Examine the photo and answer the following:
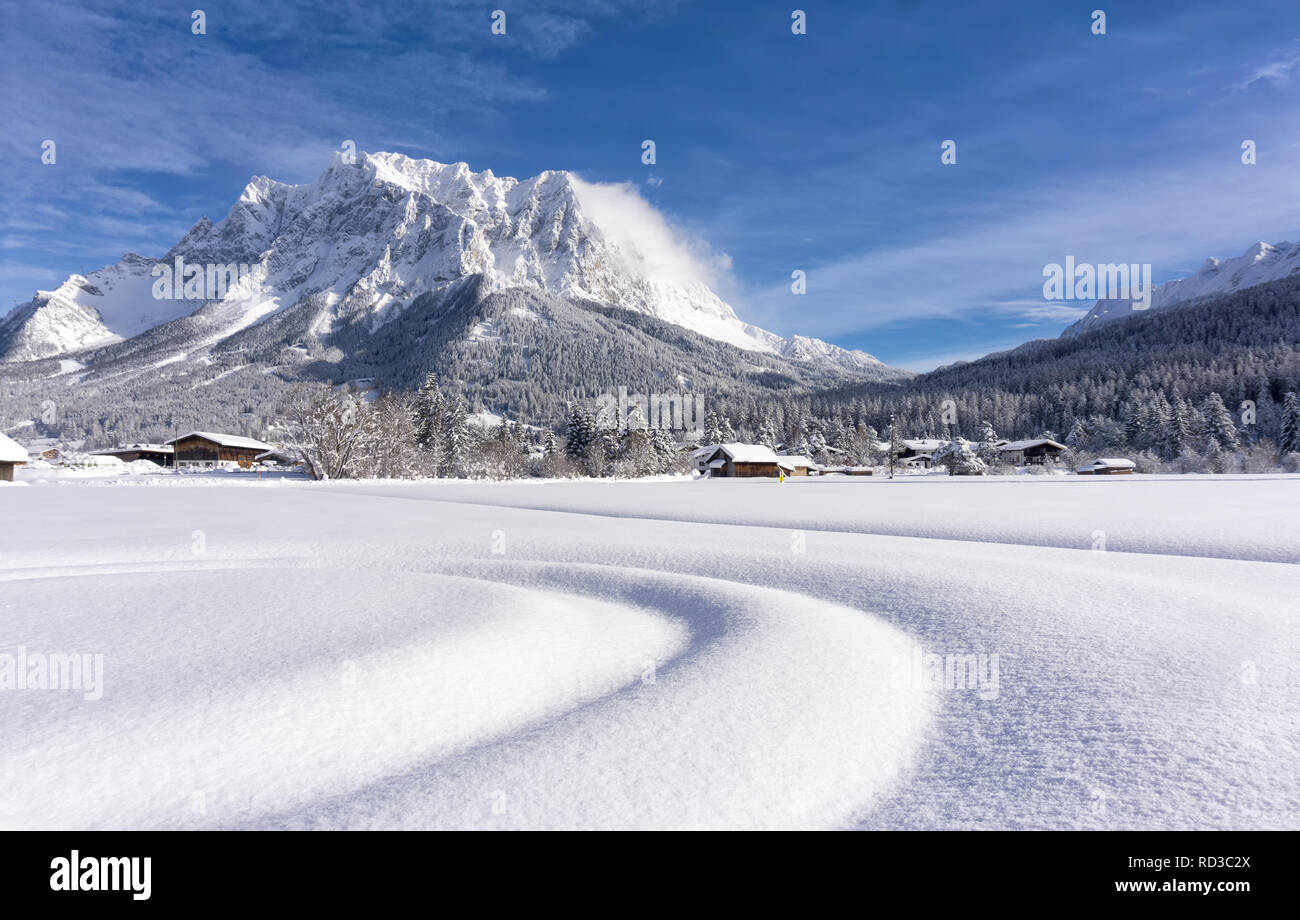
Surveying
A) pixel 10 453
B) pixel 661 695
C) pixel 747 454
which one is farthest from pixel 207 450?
pixel 661 695

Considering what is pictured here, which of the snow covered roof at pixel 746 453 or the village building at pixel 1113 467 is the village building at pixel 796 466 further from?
the village building at pixel 1113 467

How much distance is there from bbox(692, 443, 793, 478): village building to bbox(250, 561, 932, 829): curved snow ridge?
79171 millimetres

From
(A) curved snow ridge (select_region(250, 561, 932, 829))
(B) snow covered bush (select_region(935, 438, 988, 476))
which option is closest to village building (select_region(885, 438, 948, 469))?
(B) snow covered bush (select_region(935, 438, 988, 476))

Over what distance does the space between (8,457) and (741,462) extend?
236 feet

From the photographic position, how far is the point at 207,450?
85125 mm

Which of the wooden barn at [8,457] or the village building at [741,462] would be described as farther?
the village building at [741,462]

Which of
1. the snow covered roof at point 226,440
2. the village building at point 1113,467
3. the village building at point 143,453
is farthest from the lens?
the village building at point 143,453

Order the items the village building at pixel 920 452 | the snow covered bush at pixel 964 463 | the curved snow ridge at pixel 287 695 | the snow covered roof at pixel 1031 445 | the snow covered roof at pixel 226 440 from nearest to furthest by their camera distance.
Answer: the curved snow ridge at pixel 287 695 < the snow covered bush at pixel 964 463 < the snow covered roof at pixel 226 440 < the snow covered roof at pixel 1031 445 < the village building at pixel 920 452

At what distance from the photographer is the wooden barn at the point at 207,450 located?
276 feet

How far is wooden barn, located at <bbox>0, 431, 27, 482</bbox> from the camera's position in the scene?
5219cm

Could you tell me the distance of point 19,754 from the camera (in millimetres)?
3592

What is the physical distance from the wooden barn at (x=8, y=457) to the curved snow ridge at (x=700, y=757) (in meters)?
70.5

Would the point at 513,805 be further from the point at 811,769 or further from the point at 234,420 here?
the point at 234,420

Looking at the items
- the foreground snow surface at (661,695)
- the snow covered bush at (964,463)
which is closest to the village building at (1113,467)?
the snow covered bush at (964,463)
